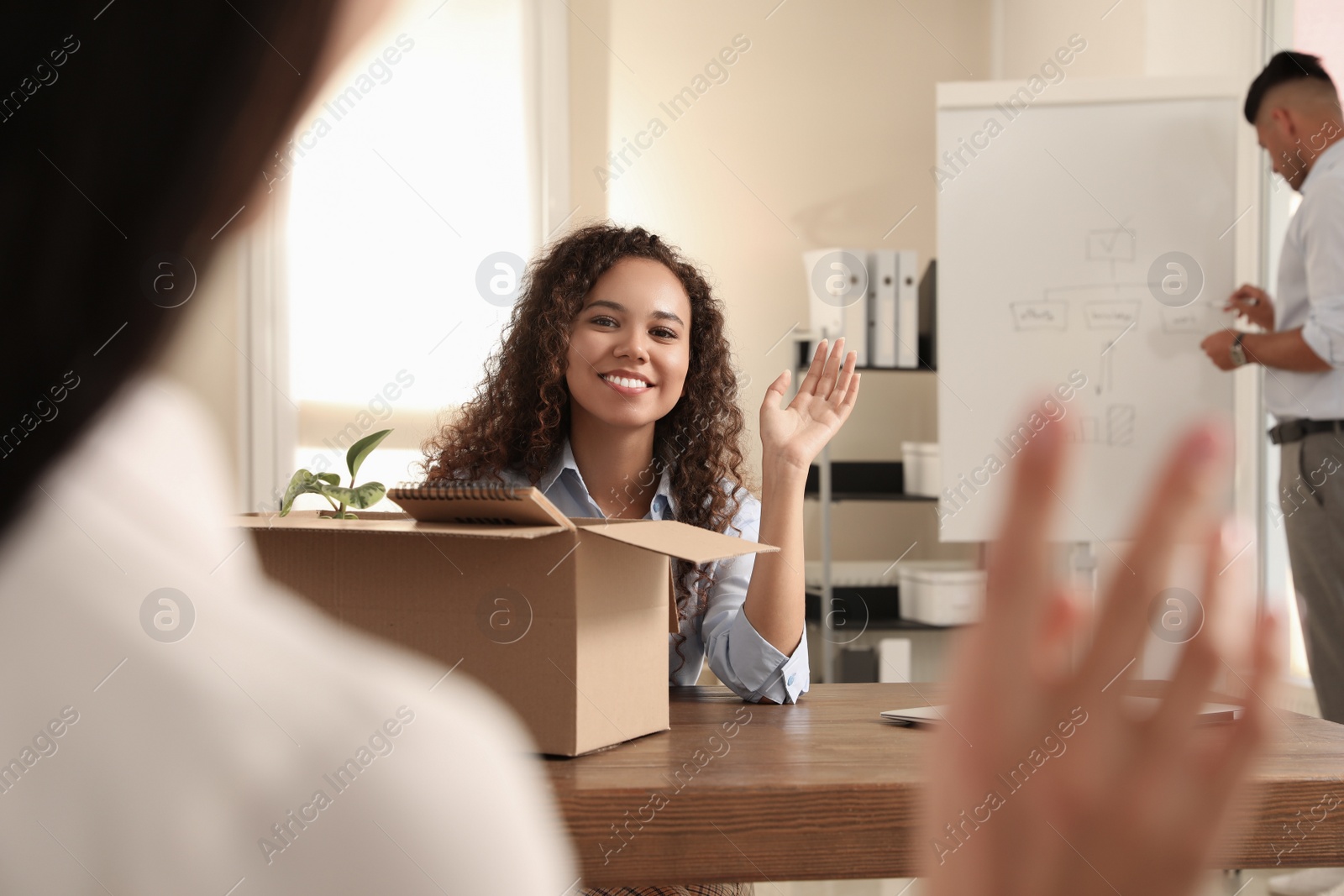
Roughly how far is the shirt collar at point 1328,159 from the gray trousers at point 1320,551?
0.60 m

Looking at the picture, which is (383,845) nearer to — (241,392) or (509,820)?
(509,820)

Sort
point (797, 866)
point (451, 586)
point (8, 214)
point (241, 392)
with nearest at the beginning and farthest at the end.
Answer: point (8, 214), point (797, 866), point (451, 586), point (241, 392)

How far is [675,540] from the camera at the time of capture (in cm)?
100

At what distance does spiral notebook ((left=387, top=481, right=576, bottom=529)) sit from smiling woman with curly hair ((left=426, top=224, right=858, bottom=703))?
554 millimetres

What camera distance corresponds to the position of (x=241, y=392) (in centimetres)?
361

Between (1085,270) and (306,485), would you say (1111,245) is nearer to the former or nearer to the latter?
(1085,270)

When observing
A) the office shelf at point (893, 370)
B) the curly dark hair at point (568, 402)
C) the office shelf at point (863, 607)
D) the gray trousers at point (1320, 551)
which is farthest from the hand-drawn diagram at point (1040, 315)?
the curly dark hair at point (568, 402)

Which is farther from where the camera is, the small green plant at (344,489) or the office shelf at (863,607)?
the office shelf at (863,607)

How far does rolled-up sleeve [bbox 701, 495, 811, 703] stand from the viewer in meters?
1.29

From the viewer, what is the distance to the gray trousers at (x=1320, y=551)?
2.40 m

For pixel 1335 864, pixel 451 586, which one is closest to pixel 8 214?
pixel 451 586

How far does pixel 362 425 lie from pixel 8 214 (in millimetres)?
3417

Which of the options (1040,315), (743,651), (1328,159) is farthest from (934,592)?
(743,651)

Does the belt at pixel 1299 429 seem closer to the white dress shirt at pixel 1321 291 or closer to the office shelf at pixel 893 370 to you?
the white dress shirt at pixel 1321 291
